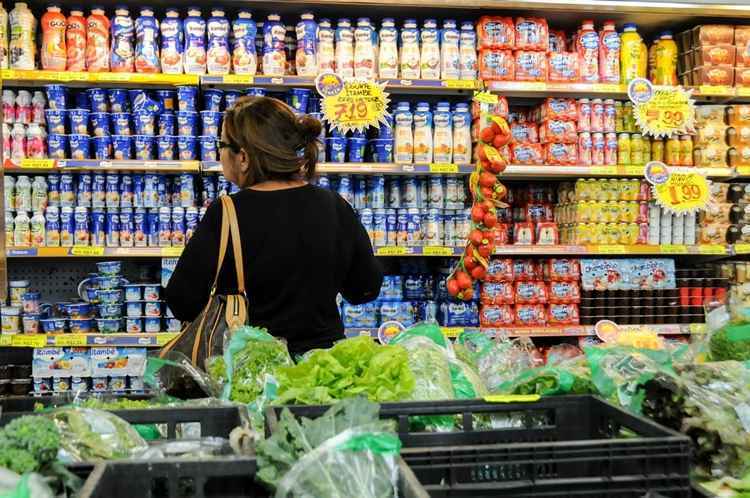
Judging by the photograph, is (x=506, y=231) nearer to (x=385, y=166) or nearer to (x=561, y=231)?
(x=561, y=231)

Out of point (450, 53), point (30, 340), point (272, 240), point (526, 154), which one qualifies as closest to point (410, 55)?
point (450, 53)

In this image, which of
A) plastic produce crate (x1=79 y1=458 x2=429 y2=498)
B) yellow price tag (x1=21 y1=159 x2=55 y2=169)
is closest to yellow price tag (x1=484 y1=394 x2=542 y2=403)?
plastic produce crate (x1=79 y1=458 x2=429 y2=498)

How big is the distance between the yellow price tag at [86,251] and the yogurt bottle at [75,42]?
96 centimetres

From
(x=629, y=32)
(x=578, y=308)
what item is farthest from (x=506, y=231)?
(x=629, y=32)

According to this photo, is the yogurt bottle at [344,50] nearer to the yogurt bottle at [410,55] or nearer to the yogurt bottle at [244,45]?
the yogurt bottle at [410,55]

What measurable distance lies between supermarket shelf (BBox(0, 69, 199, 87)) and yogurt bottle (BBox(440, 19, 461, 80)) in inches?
54.0

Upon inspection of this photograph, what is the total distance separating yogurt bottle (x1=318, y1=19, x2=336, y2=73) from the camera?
13.2ft

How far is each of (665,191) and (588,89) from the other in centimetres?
76

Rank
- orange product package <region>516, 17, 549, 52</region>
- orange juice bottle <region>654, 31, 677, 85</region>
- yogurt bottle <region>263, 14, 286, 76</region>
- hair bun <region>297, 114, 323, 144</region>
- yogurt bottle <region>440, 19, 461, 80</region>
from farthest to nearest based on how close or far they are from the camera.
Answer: orange juice bottle <region>654, 31, 677, 85</region>
orange product package <region>516, 17, 549, 52</region>
yogurt bottle <region>440, 19, 461, 80</region>
yogurt bottle <region>263, 14, 286, 76</region>
hair bun <region>297, 114, 323, 144</region>

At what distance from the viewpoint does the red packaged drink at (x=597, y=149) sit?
4.28m

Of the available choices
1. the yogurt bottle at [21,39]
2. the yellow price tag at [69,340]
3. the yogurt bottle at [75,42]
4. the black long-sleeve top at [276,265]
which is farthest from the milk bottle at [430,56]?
the yellow price tag at [69,340]

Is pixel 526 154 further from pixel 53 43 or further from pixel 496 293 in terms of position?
pixel 53 43

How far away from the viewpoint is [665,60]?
443 centimetres

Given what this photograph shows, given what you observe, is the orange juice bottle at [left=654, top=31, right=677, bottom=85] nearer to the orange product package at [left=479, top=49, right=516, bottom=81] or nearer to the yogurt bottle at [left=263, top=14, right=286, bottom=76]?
the orange product package at [left=479, top=49, right=516, bottom=81]
